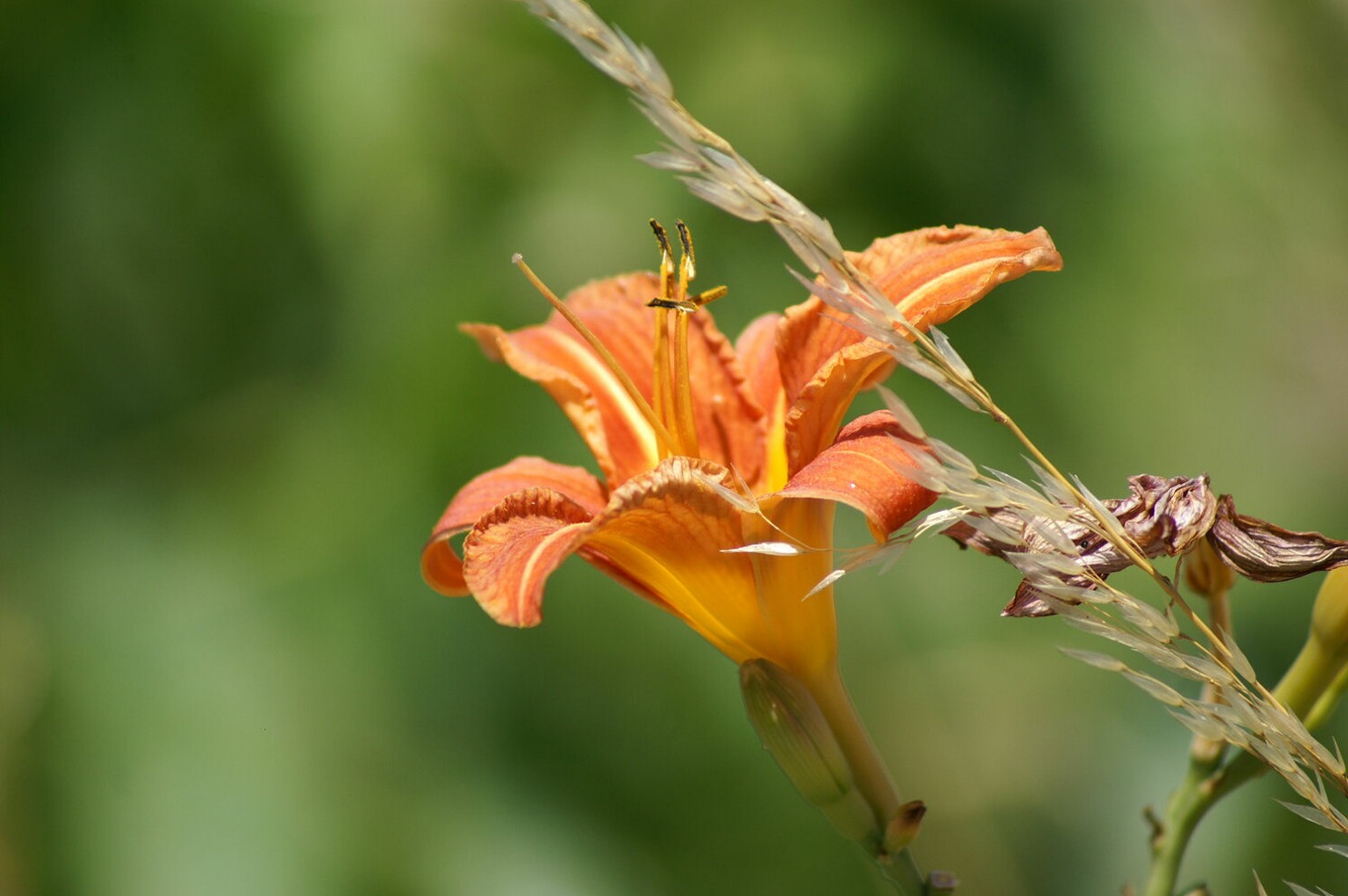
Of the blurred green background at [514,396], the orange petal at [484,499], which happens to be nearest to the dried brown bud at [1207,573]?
the orange petal at [484,499]

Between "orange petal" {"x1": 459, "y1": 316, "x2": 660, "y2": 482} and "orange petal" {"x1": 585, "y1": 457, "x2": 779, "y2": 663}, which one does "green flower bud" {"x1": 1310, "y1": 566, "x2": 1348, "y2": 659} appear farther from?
"orange petal" {"x1": 459, "y1": 316, "x2": 660, "y2": 482}

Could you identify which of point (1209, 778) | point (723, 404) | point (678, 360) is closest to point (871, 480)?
point (678, 360)

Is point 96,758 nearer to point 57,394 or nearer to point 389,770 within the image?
point 389,770

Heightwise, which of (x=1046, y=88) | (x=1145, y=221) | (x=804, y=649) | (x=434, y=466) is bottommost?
(x=434, y=466)

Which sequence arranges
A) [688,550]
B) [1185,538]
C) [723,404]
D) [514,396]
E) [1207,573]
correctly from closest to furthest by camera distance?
1. [1185,538]
2. [688,550]
3. [1207,573]
4. [723,404]
5. [514,396]

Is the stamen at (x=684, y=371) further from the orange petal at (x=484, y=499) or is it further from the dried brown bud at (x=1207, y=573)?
the dried brown bud at (x=1207, y=573)

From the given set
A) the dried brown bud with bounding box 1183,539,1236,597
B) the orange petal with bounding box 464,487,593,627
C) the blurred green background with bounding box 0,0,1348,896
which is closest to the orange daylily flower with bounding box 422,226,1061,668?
the orange petal with bounding box 464,487,593,627

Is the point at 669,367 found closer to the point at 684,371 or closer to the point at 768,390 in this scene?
the point at 684,371

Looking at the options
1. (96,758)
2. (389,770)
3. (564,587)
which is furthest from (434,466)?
(96,758)
